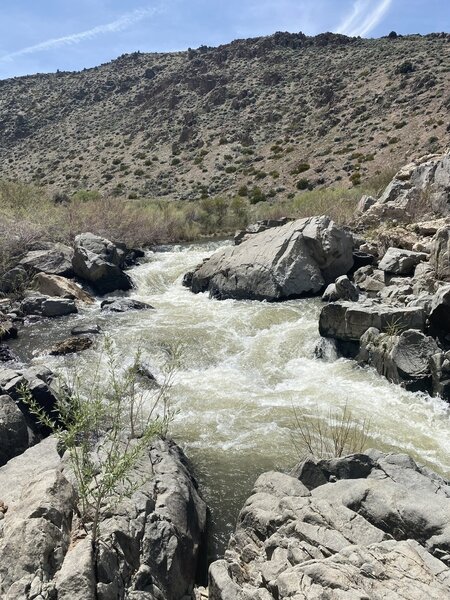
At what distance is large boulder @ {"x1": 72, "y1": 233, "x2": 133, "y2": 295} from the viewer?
57.7ft

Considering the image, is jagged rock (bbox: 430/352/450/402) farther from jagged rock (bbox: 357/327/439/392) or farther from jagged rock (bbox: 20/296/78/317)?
jagged rock (bbox: 20/296/78/317)

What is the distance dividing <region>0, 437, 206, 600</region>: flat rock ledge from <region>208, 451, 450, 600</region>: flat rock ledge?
1.73 ft

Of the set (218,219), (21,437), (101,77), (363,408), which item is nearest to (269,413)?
(363,408)

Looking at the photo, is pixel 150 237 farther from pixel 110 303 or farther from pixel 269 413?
pixel 269 413

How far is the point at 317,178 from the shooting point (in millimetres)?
39688

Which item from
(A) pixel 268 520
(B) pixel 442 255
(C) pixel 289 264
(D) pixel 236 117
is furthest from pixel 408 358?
(D) pixel 236 117

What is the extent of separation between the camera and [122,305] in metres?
15.5

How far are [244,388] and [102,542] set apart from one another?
6.09 m

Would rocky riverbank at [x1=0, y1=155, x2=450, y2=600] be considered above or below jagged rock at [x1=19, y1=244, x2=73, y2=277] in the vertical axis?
below

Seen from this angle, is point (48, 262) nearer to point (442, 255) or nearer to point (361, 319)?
point (361, 319)

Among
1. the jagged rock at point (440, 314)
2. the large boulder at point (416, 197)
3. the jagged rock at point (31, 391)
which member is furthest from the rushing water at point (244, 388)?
the large boulder at point (416, 197)

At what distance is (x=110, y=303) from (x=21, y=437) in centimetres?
923

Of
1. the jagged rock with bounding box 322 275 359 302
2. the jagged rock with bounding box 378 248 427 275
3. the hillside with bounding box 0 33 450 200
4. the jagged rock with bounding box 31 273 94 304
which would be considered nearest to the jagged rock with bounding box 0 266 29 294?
the jagged rock with bounding box 31 273 94 304

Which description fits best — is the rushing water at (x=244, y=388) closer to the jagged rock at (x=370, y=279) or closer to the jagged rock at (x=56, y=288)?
the jagged rock at (x=56, y=288)
